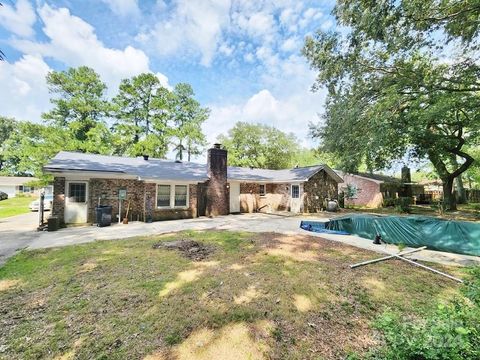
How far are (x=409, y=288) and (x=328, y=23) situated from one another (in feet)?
38.9

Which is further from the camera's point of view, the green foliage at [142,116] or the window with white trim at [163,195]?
the green foliage at [142,116]

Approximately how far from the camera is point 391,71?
11.5 meters

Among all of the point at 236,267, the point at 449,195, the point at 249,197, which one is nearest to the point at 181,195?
the point at 249,197

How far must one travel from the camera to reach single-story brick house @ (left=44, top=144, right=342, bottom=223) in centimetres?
1146

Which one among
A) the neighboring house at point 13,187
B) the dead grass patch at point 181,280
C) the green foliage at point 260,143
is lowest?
the dead grass patch at point 181,280

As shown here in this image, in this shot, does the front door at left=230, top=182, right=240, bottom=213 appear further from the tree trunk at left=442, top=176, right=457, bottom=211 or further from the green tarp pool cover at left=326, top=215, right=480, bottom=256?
the tree trunk at left=442, top=176, right=457, bottom=211

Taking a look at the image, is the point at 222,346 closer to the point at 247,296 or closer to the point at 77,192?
the point at 247,296

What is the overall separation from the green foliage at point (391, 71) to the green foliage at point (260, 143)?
1978cm

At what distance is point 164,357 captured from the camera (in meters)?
2.74

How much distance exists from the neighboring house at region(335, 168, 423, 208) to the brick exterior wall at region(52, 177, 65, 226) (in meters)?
22.0

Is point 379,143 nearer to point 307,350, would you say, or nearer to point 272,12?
point 272,12

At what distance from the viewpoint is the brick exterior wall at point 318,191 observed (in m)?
17.9

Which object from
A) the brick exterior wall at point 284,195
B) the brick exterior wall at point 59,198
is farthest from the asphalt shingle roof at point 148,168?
the brick exterior wall at point 59,198

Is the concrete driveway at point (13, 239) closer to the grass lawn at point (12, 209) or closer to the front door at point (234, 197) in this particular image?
the grass lawn at point (12, 209)
